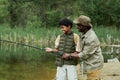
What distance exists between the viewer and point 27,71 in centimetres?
1742

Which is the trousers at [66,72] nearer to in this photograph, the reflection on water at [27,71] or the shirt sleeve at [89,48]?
the shirt sleeve at [89,48]

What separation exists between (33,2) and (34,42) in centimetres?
2514

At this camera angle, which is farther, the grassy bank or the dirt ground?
the grassy bank

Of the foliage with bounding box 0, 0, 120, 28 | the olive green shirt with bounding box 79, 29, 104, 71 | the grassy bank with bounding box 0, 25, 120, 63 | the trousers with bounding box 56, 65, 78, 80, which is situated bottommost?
the trousers with bounding box 56, 65, 78, 80

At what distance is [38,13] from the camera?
170ft

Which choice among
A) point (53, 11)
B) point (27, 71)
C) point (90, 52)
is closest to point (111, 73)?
point (27, 71)

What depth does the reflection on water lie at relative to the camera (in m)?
15.6

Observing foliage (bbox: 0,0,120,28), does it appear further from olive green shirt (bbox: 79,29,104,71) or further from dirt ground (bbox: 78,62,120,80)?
olive green shirt (bbox: 79,29,104,71)

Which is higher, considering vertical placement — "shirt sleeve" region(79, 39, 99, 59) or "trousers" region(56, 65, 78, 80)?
"shirt sleeve" region(79, 39, 99, 59)

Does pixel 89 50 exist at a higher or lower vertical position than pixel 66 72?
higher

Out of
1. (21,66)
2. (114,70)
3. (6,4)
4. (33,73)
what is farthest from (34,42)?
(6,4)

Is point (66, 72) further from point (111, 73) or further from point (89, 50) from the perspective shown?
point (111, 73)

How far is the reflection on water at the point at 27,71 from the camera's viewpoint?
15556 millimetres

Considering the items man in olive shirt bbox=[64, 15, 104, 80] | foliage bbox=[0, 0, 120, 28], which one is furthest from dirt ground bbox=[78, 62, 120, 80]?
foliage bbox=[0, 0, 120, 28]
